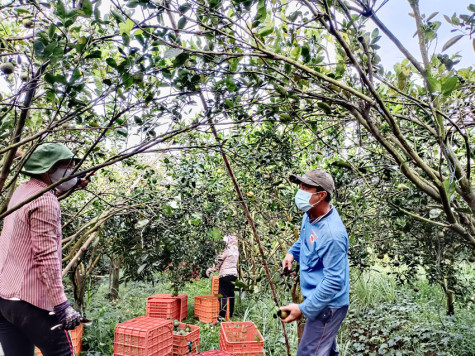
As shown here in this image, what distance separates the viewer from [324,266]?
227 centimetres

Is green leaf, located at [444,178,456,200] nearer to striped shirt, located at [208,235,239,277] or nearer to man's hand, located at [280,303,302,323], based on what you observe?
man's hand, located at [280,303,302,323]

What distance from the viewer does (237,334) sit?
4074 millimetres

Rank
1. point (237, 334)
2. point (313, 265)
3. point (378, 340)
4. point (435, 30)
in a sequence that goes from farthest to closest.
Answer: point (378, 340)
point (237, 334)
point (313, 265)
point (435, 30)

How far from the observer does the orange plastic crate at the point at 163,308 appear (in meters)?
5.40

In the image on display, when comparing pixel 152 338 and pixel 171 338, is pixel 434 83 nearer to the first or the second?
pixel 152 338

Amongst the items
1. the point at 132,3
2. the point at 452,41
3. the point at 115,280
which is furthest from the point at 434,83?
the point at 115,280

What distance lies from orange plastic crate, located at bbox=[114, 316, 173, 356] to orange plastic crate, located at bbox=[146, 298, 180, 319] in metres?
1.32

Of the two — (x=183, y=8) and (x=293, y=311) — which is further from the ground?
(x=183, y=8)

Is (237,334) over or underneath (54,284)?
underneath

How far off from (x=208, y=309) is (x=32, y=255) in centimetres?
411

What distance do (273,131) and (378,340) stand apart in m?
3.45

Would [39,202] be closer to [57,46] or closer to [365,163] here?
[57,46]

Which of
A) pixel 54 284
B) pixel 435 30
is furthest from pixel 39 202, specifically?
pixel 435 30

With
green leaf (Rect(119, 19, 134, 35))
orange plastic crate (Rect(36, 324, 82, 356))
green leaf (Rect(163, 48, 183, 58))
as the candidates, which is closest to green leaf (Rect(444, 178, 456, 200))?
green leaf (Rect(163, 48, 183, 58))
